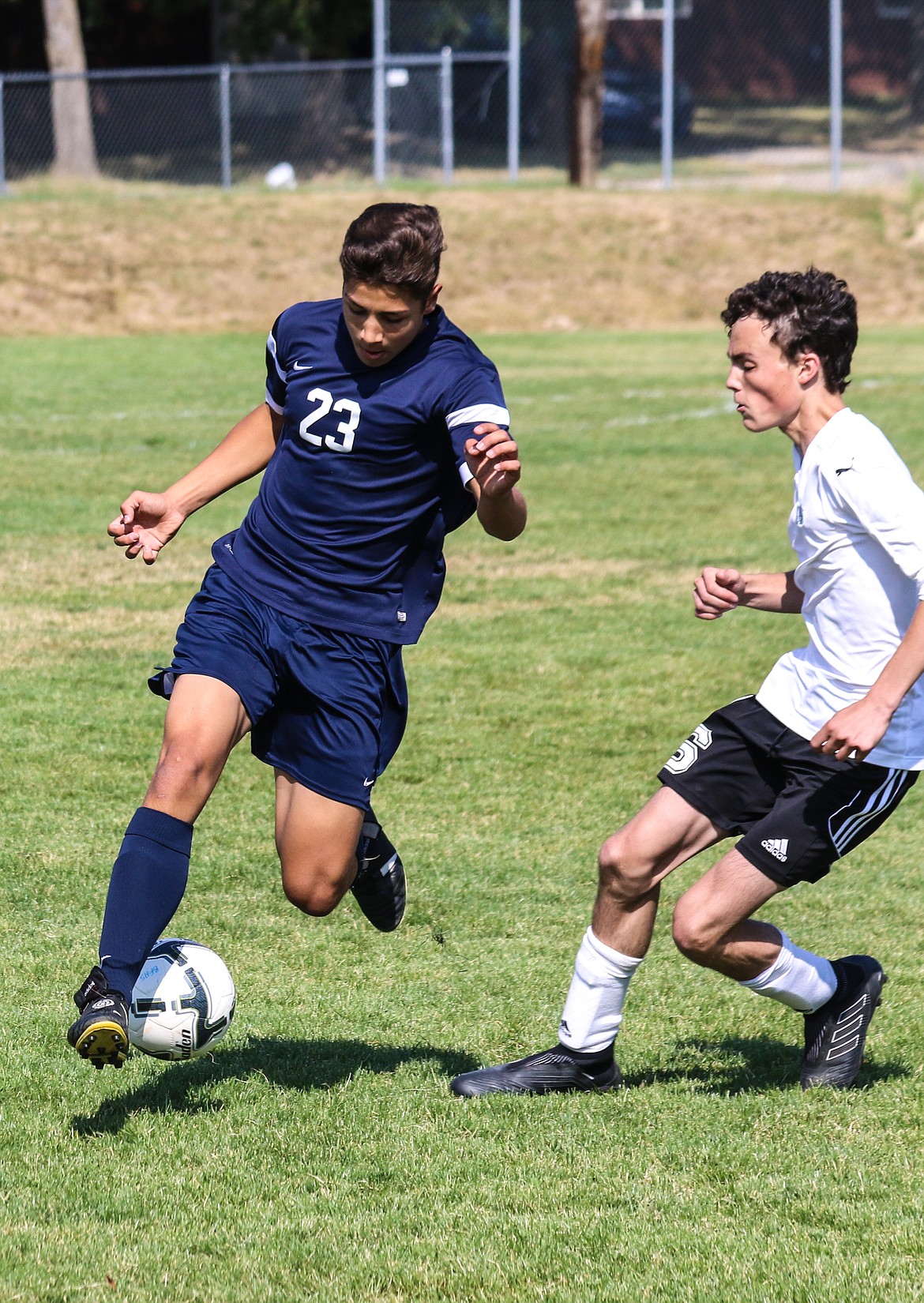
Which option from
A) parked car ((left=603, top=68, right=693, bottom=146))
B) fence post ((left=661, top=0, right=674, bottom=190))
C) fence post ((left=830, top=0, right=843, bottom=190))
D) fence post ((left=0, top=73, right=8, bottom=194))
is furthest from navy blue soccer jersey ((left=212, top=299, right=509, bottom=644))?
parked car ((left=603, top=68, right=693, bottom=146))

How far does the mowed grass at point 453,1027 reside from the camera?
3398 mm

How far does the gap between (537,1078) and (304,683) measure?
3.81ft

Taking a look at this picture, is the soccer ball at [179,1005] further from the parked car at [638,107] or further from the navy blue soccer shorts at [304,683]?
the parked car at [638,107]

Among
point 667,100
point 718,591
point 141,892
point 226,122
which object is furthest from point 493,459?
point 667,100

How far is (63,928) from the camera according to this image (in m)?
5.29

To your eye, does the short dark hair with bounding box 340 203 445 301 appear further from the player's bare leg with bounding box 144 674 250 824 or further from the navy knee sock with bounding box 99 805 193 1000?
the navy knee sock with bounding box 99 805 193 1000

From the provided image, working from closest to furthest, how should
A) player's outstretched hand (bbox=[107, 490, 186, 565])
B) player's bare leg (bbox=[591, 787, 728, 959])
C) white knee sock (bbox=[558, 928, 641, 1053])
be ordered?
1. player's bare leg (bbox=[591, 787, 728, 959])
2. white knee sock (bbox=[558, 928, 641, 1053])
3. player's outstretched hand (bbox=[107, 490, 186, 565])

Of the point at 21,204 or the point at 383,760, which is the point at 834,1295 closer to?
the point at 383,760

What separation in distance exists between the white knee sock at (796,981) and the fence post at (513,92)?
25007mm

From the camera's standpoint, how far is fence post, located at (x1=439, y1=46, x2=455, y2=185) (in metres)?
26.6

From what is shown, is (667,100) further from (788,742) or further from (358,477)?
(788,742)

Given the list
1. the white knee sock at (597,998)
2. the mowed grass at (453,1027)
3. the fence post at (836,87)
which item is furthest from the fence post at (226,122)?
the white knee sock at (597,998)

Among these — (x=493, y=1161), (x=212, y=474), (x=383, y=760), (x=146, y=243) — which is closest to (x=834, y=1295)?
(x=493, y=1161)

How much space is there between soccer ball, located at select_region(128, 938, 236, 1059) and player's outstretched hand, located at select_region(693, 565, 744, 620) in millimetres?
1519
